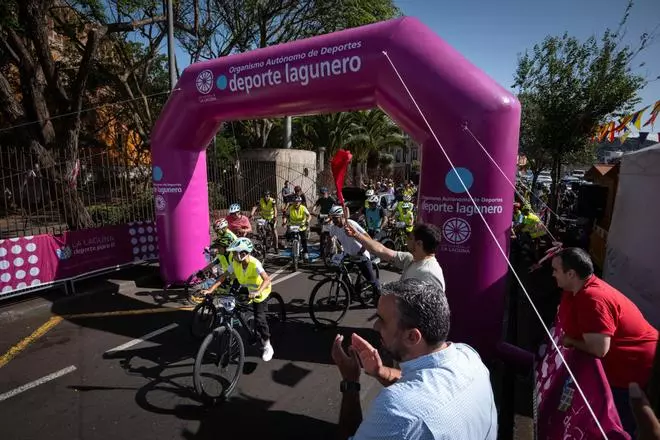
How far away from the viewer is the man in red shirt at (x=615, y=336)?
109 inches

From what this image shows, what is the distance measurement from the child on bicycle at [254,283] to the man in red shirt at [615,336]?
11.1 ft

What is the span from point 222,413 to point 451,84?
4555 mm

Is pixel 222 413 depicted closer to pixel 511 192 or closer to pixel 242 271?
pixel 242 271

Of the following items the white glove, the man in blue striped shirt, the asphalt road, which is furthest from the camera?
the white glove

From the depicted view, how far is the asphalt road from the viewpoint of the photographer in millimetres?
3859

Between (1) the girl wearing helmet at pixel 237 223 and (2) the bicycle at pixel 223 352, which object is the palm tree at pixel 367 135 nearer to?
(1) the girl wearing helmet at pixel 237 223

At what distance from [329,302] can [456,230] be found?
8.83 ft

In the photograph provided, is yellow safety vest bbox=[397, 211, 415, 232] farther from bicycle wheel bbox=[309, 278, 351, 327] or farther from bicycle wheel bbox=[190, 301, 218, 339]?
bicycle wheel bbox=[190, 301, 218, 339]

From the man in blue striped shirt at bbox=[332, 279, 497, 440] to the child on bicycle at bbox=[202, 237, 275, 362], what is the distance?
317 centimetres

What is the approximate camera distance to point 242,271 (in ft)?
16.5

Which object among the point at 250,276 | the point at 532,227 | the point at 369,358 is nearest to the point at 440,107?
the point at 250,276

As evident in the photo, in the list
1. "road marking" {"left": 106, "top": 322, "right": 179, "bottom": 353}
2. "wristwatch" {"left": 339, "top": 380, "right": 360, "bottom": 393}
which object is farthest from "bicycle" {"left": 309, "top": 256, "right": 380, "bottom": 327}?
"wristwatch" {"left": 339, "top": 380, "right": 360, "bottom": 393}

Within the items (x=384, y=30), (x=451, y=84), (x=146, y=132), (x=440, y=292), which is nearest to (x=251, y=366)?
(x=440, y=292)

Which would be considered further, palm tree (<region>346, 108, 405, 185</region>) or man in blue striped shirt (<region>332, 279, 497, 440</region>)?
palm tree (<region>346, 108, 405, 185</region>)
